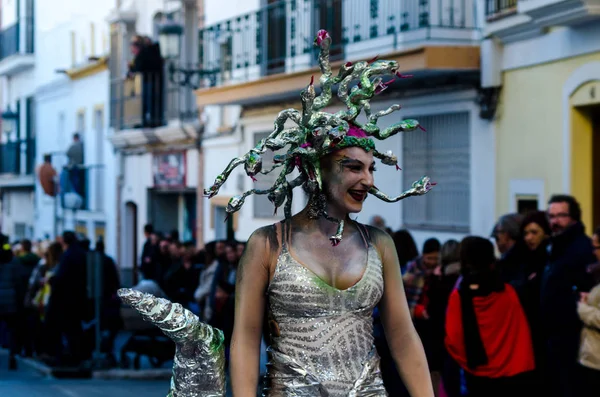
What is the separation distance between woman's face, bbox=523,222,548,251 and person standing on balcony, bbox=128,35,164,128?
17.9 m

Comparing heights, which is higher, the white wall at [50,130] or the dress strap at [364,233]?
the white wall at [50,130]

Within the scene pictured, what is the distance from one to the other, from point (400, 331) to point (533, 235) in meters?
5.43

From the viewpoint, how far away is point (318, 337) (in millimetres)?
4609

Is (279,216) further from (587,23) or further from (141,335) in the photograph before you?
(587,23)

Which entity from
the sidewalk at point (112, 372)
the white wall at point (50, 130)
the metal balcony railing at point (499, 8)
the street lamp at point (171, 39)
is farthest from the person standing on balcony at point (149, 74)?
the metal balcony railing at point (499, 8)

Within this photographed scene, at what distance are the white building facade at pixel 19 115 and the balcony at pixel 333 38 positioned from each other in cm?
2023

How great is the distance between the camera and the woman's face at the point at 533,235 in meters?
10.0

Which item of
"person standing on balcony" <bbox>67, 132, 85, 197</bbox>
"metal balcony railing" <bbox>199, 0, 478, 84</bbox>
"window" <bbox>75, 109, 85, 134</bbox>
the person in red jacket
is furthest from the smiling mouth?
"window" <bbox>75, 109, 85, 134</bbox>

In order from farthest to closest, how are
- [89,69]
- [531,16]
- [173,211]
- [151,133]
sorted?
[89,69] < [173,211] < [151,133] < [531,16]

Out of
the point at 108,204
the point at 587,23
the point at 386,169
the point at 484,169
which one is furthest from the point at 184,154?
the point at 587,23

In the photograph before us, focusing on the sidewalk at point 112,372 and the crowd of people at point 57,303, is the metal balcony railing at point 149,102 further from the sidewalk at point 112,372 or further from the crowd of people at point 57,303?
the sidewalk at point 112,372

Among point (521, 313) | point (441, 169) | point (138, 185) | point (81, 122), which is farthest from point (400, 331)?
point (81, 122)

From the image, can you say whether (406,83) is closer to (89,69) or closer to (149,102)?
(149,102)

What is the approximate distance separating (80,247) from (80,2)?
20822mm
